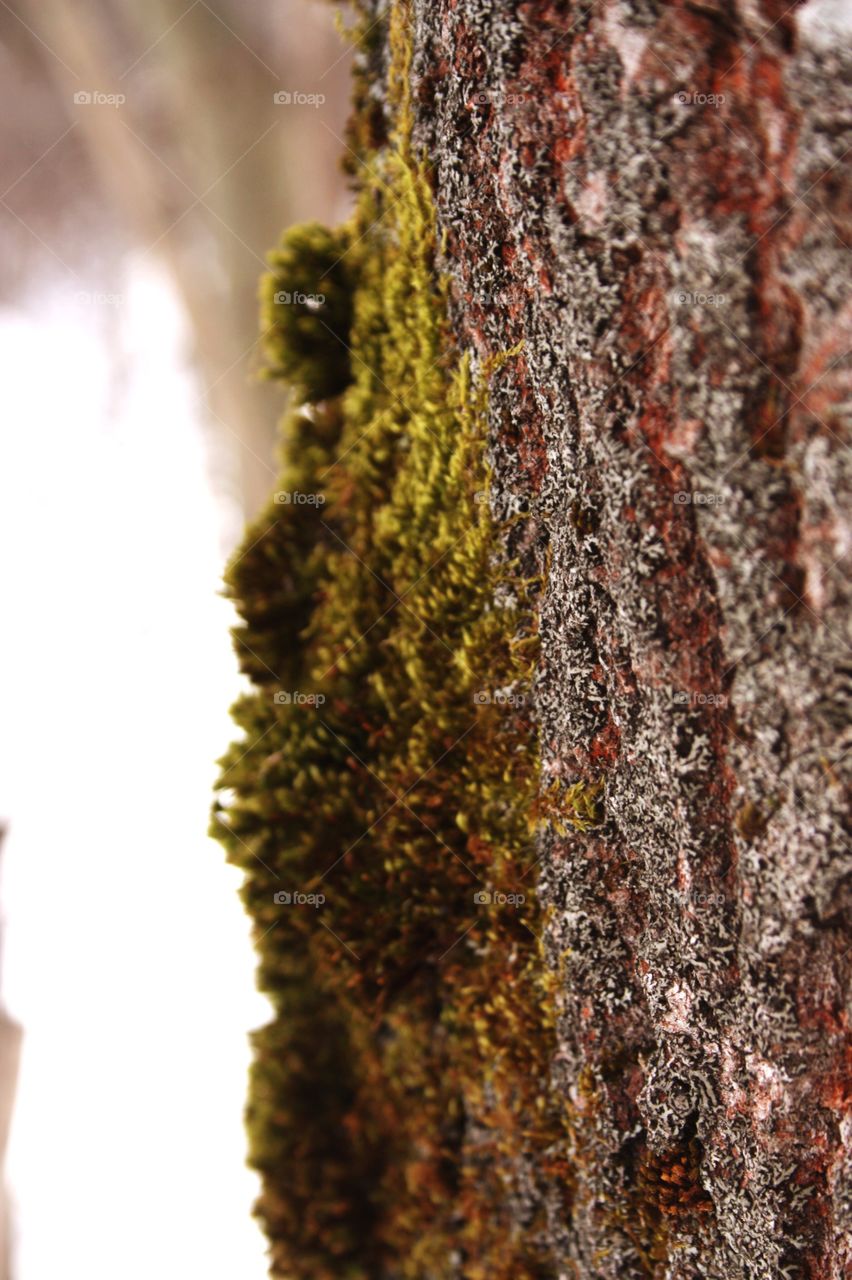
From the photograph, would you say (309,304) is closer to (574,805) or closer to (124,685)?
(574,805)

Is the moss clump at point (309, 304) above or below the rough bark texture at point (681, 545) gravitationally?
above

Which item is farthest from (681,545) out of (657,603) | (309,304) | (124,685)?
(124,685)

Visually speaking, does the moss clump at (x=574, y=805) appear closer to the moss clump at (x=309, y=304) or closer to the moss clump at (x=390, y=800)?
the moss clump at (x=390, y=800)

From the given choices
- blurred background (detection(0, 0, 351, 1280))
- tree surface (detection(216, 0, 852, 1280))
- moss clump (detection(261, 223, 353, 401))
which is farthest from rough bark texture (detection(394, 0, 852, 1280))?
blurred background (detection(0, 0, 351, 1280))

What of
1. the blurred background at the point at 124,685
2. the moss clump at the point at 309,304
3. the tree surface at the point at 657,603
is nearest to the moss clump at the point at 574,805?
the tree surface at the point at 657,603

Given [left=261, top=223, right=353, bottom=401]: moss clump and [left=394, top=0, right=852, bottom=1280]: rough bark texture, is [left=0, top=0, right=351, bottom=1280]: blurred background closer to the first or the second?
[left=261, top=223, right=353, bottom=401]: moss clump

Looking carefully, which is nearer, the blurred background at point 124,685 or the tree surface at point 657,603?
the tree surface at point 657,603

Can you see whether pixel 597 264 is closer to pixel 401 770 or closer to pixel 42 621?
pixel 401 770
